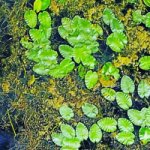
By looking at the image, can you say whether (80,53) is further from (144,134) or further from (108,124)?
(144,134)

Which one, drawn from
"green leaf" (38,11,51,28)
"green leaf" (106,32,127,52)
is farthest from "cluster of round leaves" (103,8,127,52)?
"green leaf" (38,11,51,28)

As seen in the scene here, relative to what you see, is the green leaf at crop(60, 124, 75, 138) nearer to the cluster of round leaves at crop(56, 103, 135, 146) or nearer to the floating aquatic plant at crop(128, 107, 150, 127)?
the cluster of round leaves at crop(56, 103, 135, 146)

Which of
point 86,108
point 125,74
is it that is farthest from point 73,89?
point 125,74

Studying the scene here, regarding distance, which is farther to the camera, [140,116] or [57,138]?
[57,138]

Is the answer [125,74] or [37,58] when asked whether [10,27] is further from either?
[125,74]

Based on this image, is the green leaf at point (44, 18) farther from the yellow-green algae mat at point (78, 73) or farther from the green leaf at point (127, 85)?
the green leaf at point (127, 85)

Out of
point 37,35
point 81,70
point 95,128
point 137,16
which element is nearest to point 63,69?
point 81,70

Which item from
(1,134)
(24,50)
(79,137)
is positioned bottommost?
(1,134)
